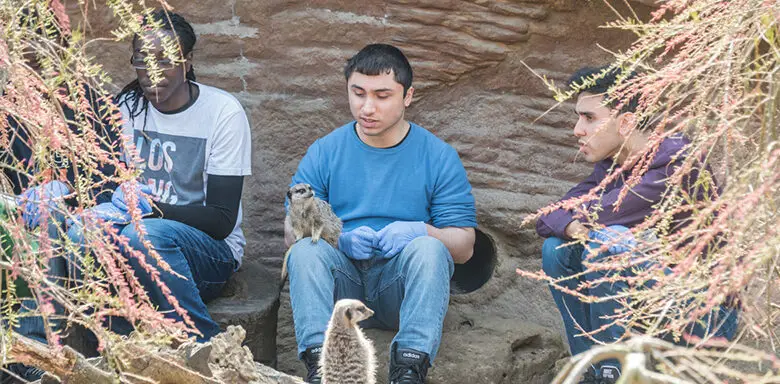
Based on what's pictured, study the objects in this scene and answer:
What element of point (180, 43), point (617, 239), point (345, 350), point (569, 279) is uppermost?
point (180, 43)

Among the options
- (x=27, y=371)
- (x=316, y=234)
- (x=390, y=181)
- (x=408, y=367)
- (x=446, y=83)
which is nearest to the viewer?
(x=408, y=367)

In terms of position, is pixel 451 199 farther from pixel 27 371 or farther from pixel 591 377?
pixel 27 371

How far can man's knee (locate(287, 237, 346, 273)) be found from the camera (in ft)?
13.4

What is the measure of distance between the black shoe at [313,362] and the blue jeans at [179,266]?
0.55m

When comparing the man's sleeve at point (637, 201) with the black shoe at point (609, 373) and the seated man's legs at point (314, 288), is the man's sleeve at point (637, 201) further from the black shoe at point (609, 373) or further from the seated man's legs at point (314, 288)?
the seated man's legs at point (314, 288)

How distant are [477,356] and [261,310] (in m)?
1.00

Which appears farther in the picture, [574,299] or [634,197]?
[574,299]

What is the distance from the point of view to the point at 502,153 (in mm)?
5328

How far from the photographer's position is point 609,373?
13.1 feet

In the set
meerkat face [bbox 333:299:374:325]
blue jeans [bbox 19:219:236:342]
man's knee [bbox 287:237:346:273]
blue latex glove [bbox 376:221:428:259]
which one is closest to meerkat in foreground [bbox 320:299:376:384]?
meerkat face [bbox 333:299:374:325]

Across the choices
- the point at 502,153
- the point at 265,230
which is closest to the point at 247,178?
the point at 265,230

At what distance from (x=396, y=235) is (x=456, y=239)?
0.96ft

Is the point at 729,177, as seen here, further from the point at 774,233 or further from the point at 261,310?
the point at 261,310

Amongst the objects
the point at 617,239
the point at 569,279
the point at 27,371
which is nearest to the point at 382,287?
the point at 569,279
